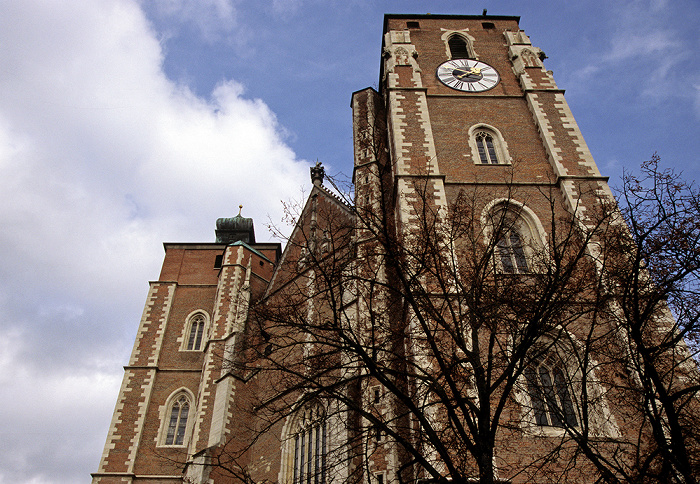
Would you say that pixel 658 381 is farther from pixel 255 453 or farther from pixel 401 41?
pixel 401 41

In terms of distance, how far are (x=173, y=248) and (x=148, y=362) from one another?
24.5 feet

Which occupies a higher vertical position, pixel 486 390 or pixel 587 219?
pixel 587 219

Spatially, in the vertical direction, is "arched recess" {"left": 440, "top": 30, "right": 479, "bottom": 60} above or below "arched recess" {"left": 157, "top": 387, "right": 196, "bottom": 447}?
above

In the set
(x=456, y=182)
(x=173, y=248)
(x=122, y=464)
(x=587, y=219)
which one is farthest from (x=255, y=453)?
(x=173, y=248)

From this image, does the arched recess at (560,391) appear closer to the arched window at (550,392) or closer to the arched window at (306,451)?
the arched window at (550,392)

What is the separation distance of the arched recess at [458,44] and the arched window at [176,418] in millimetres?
17358

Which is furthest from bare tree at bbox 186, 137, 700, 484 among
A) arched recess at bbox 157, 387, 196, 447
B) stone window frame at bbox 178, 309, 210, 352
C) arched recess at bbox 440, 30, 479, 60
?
arched recess at bbox 440, 30, 479, 60

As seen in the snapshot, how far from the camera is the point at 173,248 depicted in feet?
92.9

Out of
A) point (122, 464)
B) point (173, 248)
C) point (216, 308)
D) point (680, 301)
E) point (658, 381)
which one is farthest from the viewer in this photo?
point (173, 248)

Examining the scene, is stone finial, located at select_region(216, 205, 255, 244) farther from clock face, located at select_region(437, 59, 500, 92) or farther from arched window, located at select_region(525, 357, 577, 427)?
arched window, located at select_region(525, 357, 577, 427)

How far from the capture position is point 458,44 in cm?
2411

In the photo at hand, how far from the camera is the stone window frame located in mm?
23703

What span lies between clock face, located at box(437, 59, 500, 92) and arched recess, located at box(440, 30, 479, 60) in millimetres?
877

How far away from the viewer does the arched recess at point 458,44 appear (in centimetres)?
2302
